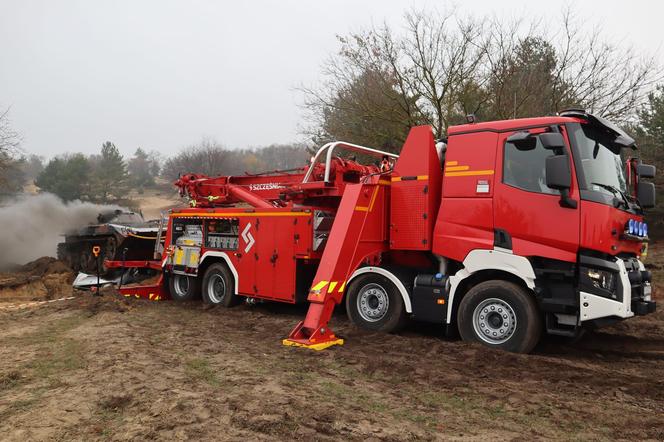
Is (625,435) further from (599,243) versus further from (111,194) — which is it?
(111,194)

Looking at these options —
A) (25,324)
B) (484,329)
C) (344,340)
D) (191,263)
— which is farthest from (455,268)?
(25,324)

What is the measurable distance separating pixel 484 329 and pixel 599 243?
5.31 ft

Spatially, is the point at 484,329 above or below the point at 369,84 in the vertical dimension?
below

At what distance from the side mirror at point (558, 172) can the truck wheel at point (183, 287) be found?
7.07 metres

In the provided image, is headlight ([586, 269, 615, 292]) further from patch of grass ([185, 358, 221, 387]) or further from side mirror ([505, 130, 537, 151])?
patch of grass ([185, 358, 221, 387])

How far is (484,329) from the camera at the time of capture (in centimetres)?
625

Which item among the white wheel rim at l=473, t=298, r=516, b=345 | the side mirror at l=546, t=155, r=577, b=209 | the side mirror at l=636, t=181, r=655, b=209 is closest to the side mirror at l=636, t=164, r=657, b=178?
the side mirror at l=636, t=181, r=655, b=209

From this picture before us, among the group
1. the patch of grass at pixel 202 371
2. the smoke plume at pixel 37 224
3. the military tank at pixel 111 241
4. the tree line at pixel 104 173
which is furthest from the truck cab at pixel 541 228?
the tree line at pixel 104 173

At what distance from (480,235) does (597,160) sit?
1556 mm

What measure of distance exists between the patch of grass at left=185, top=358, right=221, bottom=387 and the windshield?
439 centimetres

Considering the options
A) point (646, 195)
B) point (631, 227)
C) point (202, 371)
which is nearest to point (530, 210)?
point (631, 227)

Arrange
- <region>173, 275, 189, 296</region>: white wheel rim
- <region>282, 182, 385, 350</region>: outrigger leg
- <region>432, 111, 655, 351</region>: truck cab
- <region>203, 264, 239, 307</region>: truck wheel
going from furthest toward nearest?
<region>173, 275, 189, 296</region>: white wheel rim < <region>203, 264, 239, 307</region>: truck wheel < <region>282, 182, 385, 350</region>: outrigger leg < <region>432, 111, 655, 351</region>: truck cab

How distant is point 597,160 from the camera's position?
19.7 ft

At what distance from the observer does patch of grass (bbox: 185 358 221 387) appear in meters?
4.98
